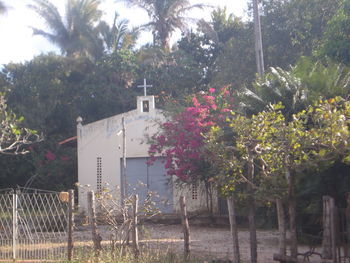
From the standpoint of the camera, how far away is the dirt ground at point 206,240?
10.3 meters

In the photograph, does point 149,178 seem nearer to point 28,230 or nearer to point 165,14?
point 28,230

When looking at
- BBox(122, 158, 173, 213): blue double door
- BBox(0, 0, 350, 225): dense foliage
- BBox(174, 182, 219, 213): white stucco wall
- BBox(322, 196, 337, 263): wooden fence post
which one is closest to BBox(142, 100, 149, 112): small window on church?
BBox(0, 0, 350, 225): dense foliage

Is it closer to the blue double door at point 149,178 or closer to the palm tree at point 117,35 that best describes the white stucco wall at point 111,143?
the blue double door at point 149,178

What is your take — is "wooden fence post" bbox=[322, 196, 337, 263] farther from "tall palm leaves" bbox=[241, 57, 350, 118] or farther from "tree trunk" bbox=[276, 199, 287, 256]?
"tall palm leaves" bbox=[241, 57, 350, 118]

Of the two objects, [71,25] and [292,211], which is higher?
[71,25]

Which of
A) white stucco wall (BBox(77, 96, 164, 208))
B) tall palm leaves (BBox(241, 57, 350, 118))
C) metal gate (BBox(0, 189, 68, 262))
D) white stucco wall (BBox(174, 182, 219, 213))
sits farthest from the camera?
white stucco wall (BBox(77, 96, 164, 208))

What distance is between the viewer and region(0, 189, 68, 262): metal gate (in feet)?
31.7

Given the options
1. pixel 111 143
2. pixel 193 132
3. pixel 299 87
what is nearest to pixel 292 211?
pixel 299 87

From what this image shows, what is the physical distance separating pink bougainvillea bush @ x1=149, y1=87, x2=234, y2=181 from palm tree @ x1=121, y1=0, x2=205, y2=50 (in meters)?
12.1

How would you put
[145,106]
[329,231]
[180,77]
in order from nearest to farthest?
[329,231] < [145,106] < [180,77]

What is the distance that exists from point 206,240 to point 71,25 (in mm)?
17585

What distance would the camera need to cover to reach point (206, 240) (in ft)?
42.3

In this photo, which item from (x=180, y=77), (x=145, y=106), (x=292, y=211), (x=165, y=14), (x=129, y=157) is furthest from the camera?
(x=165, y=14)

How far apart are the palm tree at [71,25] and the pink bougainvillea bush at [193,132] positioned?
12756 mm
